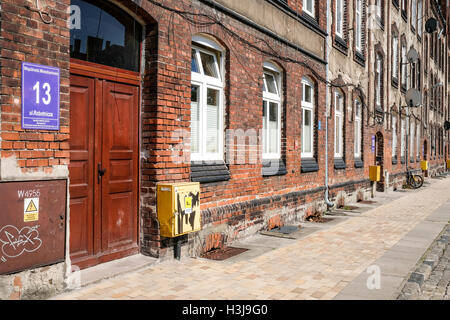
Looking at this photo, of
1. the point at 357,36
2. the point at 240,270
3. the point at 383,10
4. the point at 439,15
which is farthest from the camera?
the point at 439,15

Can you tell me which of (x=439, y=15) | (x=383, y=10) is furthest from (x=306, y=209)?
(x=439, y=15)

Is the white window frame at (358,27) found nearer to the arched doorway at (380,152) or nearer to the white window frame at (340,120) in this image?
the white window frame at (340,120)

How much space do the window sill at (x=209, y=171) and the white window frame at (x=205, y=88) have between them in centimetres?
11

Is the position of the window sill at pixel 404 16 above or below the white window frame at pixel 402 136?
above

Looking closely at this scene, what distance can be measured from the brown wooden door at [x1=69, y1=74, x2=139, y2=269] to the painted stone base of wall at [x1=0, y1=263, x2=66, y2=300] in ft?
2.06

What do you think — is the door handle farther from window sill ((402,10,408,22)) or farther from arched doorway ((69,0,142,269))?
window sill ((402,10,408,22))

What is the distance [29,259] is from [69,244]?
776 mm

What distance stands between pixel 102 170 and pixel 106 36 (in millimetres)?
1727

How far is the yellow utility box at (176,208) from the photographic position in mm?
5910

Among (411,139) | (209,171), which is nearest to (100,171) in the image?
(209,171)

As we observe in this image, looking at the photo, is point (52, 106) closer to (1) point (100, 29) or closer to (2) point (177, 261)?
(1) point (100, 29)

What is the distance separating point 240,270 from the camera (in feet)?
19.5

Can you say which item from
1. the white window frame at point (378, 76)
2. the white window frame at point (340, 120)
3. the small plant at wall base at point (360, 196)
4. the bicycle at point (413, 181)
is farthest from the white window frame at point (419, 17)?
the white window frame at point (340, 120)

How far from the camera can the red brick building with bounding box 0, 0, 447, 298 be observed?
179 inches
